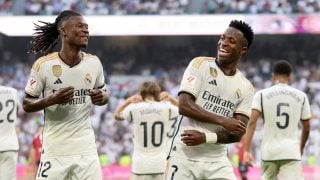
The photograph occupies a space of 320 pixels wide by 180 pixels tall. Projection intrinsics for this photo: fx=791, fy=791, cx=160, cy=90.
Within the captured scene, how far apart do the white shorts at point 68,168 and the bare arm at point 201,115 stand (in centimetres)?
105

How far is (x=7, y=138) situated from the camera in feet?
32.8

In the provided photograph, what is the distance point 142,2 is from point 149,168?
19489 mm

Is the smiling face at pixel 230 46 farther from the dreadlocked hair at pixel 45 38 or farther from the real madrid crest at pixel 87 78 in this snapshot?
the dreadlocked hair at pixel 45 38

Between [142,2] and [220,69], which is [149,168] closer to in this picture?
[220,69]

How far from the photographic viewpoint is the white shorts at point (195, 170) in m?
6.05

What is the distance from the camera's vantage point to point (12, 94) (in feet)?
33.4

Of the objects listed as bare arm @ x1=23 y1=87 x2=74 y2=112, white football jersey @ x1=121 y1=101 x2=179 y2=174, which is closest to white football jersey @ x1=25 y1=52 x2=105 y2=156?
bare arm @ x1=23 y1=87 x2=74 y2=112

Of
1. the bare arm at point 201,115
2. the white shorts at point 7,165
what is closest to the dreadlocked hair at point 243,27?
the bare arm at point 201,115

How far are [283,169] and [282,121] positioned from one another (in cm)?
58

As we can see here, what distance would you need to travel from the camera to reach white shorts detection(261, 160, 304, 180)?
9195 millimetres

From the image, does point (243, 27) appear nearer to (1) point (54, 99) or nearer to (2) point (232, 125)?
(2) point (232, 125)

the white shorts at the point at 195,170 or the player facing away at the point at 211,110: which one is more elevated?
the player facing away at the point at 211,110

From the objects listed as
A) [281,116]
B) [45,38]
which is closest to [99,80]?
[45,38]

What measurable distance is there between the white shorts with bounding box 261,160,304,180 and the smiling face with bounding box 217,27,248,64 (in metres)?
3.45
